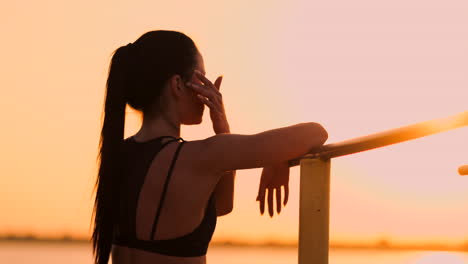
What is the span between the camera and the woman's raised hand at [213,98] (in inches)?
91.0

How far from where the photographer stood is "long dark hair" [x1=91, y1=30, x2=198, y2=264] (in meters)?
2.31

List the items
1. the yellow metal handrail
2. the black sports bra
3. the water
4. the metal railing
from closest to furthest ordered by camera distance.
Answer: the yellow metal handrail → the metal railing → the black sports bra → the water

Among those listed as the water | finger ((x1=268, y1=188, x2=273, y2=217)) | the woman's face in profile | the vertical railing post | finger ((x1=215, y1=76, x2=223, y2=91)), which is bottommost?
the vertical railing post

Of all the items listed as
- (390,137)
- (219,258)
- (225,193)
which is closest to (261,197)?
(225,193)

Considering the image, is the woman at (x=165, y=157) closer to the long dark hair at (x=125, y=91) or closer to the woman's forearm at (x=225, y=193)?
the long dark hair at (x=125, y=91)

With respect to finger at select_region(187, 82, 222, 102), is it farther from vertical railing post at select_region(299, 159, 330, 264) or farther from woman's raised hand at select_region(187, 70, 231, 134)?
vertical railing post at select_region(299, 159, 330, 264)

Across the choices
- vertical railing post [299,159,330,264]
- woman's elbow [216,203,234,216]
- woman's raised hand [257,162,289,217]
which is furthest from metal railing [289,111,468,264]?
woman's elbow [216,203,234,216]

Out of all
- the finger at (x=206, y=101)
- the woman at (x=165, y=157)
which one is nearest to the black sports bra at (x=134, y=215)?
the woman at (x=165, y=157)

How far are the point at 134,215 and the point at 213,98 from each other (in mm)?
404

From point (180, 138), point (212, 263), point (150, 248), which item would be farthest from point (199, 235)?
point (212, 263)

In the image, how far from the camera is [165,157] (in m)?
2.25

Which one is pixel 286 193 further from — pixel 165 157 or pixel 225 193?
pixel 165 157

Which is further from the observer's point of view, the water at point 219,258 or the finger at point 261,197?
the water at point 219,258

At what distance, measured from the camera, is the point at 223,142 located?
6.99 feet
